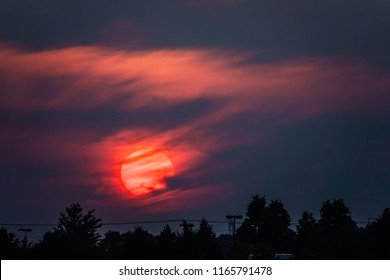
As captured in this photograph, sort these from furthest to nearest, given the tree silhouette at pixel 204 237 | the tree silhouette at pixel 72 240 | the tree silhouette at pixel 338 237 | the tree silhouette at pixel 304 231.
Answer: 1. the tree silhouette at pixel 304 231
2. the tree silhouette at pixel 204 237
3. the tree silhouette at pixel 338 237
4. the tree silhouette at pixel 72 240

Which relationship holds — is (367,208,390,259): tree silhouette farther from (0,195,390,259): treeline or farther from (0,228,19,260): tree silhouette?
(0,228,19,260): tree silhouette

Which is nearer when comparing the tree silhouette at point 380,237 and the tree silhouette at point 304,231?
the tree silhouette at point 380,237

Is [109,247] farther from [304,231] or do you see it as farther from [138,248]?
[304,231]

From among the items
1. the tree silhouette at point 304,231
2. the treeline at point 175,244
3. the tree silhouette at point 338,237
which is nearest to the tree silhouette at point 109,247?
the treeline at point 175,244

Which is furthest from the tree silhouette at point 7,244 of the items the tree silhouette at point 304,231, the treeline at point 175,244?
the tree silhouette at point 304,231

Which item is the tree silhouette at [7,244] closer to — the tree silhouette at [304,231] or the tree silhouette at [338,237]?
the tree silhouette at [338,237]

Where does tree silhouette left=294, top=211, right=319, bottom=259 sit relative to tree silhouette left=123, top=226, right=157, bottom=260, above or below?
above

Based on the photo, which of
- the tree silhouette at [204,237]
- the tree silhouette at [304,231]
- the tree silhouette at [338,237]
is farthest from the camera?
the tree silhouette at [304,231]

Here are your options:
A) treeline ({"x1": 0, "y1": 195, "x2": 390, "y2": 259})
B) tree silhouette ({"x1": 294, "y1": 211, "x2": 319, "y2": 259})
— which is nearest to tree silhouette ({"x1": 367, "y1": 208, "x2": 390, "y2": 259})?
treeline ({"x1": 0, "y1": 195, "x2": 390, "y2": 259})

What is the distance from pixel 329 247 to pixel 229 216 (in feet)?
178

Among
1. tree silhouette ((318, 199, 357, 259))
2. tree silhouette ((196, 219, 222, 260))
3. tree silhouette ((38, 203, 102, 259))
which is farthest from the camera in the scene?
tree silhouette ((196, 219, 222, 260))

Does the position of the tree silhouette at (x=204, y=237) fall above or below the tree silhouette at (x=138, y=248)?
above

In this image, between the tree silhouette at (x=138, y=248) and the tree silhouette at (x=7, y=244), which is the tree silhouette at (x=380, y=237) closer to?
the tree silhouette at (x=138, y=248)

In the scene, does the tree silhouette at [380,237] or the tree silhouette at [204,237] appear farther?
the tree silhouette at [204,237]
